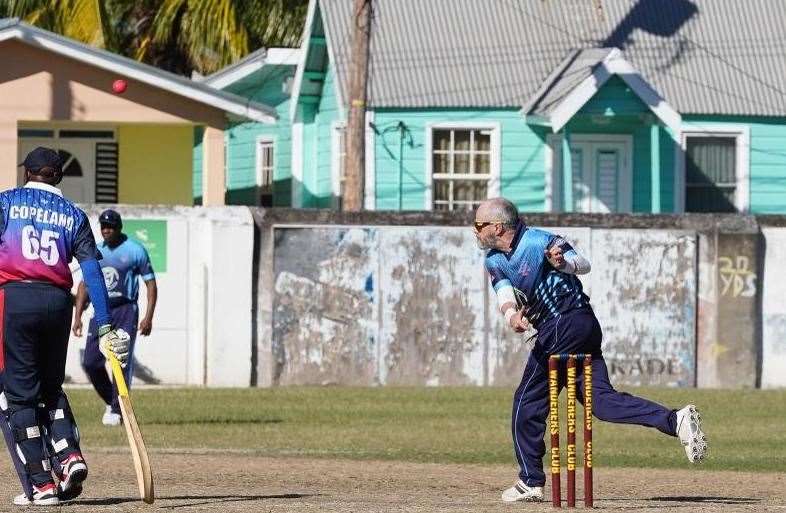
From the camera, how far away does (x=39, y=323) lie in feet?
35.6

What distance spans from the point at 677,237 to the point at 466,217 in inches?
102

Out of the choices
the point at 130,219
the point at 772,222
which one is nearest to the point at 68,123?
the point at 130,219

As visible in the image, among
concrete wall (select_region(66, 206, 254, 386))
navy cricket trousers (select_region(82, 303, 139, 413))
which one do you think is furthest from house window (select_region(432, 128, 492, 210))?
navy cricket trousers (select_region(82, 303, 139, 413))

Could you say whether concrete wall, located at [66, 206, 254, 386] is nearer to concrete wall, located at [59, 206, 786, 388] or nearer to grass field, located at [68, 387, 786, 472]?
concrete wall, located at [59, 206, 786, 388]

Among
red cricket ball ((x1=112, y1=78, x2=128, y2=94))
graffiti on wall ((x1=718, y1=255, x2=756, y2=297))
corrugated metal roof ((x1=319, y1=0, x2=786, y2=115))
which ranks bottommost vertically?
graffiti on wall ((x1=718, y1=255, x2=756, y2=297))

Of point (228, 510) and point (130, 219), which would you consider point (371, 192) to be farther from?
point (228, 510)

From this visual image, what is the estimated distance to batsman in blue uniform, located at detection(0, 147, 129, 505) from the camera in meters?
10.8

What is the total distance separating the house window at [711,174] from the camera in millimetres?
31188

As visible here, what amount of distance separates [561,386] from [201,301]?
41.5 ft

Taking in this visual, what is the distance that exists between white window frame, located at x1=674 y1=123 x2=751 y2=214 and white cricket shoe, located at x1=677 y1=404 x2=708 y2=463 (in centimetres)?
1995

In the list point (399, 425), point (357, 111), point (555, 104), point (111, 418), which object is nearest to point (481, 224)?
point (111, 418)

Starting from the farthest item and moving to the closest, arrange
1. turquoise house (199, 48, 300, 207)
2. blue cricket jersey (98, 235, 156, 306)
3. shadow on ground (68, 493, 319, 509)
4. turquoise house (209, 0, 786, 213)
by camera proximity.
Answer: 1. turquoise house (199, 48, 300, 207)
2. turquoise house (209, 0, 786, 213)
3. blue cricket jersey (98, 235, 156, 306)
4. shadow on ground (68, 493, 319, 509)

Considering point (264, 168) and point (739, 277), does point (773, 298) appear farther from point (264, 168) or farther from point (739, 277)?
point (264, 168)

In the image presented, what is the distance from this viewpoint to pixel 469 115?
30438 millimetres
